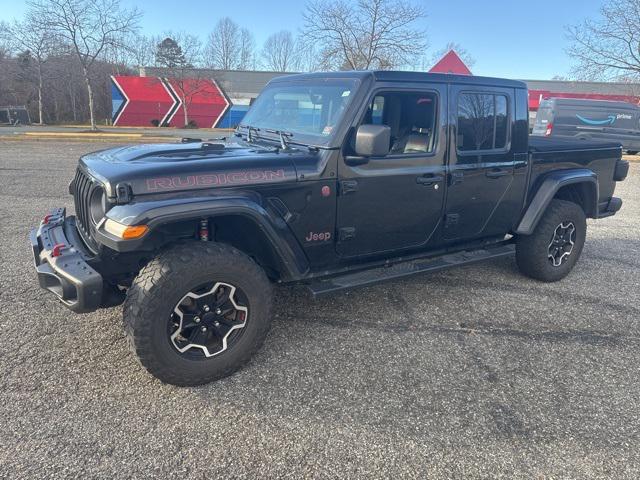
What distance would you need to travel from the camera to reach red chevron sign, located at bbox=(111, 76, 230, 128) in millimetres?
30312

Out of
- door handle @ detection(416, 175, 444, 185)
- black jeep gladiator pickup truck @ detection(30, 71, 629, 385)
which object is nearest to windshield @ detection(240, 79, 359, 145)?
black jeep gladiator pickup truck @ detection(30, 71, 629, 385)

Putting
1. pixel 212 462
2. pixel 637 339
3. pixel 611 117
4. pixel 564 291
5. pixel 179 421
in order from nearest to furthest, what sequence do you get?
1. pixel 212 462
2. pixel 179 421
3. pixel 637 339
4. pixel 564 291
5. pixel 611 117

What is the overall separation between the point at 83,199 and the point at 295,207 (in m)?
1.44

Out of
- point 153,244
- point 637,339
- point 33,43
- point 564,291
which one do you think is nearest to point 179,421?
point 153,244

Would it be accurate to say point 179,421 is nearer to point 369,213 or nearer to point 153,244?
point 153,244

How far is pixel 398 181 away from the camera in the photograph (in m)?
3.41

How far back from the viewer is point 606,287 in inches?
182

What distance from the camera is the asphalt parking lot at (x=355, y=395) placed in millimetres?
2254

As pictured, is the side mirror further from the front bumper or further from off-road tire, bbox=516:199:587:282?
off-road tire, bbox=516:199:587:282

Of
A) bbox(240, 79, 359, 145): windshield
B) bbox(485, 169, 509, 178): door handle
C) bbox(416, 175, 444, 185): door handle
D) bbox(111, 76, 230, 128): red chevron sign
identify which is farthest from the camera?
bbox(111, 76, 230, 128): red chevron sign

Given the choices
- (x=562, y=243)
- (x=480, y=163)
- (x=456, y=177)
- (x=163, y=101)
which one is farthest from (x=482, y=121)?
(x=163, y=101)

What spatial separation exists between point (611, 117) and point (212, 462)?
1968 centimetres

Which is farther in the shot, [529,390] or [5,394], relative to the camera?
[529,390]

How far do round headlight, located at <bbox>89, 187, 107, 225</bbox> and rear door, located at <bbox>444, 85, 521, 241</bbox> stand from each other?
101 inches
